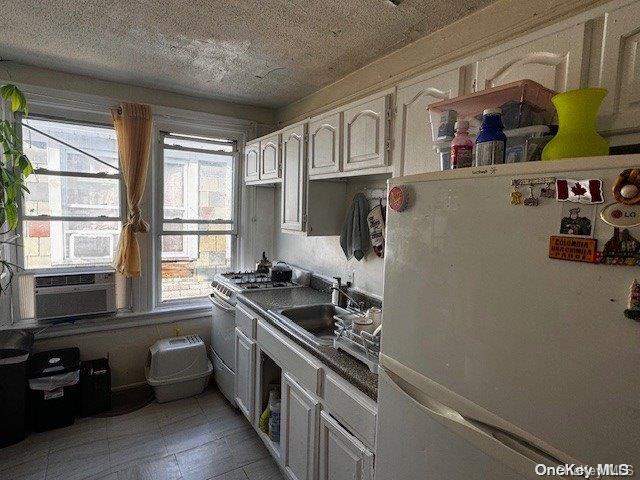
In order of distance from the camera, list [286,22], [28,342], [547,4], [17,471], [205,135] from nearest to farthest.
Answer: [547,4] → [286,22] → [17,471] → [28,342] → [205,135]

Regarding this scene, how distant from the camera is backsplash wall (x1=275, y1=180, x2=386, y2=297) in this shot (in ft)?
7.07

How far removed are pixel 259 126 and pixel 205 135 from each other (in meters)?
0.49

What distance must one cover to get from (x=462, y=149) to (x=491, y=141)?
11cm

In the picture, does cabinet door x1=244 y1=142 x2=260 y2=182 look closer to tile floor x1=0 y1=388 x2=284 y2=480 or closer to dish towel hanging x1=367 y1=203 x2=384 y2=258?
dish towel hanging x1=367 y1=203 x2=384 y2=258

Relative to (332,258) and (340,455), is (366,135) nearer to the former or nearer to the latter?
(332,258)

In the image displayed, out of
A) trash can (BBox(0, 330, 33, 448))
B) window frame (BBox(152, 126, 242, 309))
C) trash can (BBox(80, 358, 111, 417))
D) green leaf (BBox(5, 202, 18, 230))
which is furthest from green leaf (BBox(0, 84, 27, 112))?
trash can (BBox(80, 358, 111, 417))

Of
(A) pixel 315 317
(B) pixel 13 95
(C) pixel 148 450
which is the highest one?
(B) pixel 13 95

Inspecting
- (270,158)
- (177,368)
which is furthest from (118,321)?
(270,158)

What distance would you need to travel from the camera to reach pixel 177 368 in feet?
8.70

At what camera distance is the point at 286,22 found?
1696 mm

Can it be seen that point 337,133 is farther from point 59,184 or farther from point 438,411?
point 59,184

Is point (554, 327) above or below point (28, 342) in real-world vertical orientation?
above

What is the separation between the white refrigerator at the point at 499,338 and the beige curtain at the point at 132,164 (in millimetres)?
2272

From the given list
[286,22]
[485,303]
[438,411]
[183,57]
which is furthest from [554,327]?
[183,57]
